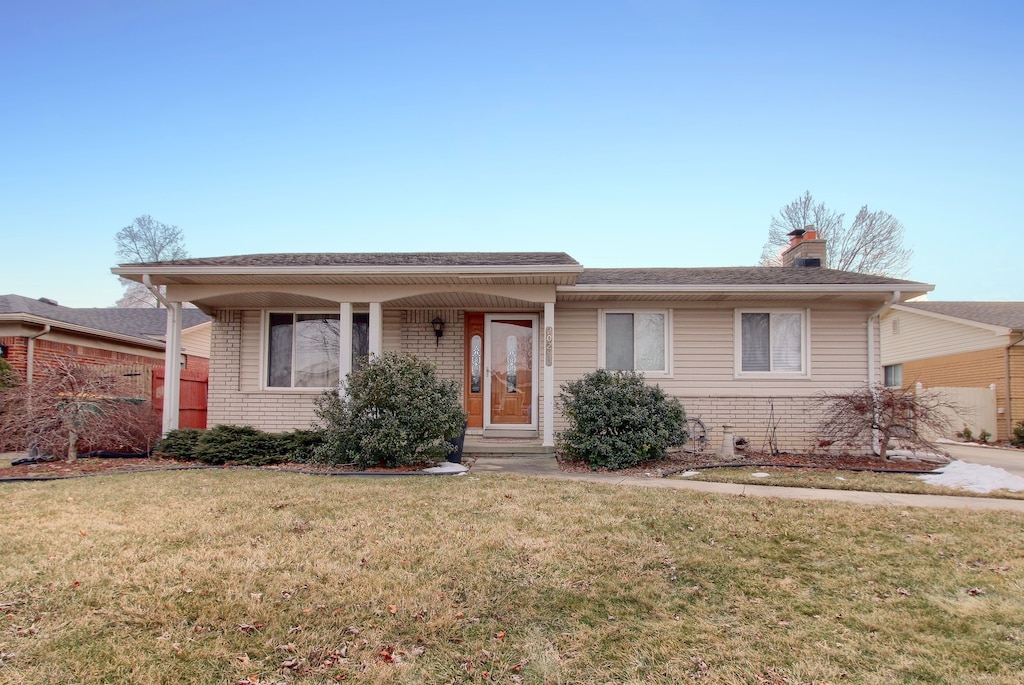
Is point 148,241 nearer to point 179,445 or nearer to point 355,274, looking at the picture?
point 179,445

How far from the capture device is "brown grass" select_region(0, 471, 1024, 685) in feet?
9.50

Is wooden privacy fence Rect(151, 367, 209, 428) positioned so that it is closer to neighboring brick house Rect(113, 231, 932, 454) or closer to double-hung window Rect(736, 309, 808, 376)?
neighboring brick house Rect(113, 231, 932, 454)

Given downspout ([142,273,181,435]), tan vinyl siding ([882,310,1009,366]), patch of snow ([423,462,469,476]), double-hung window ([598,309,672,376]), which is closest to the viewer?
patch of snow ([423,462,469,476])

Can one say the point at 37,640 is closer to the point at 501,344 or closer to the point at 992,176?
the point at 501,344

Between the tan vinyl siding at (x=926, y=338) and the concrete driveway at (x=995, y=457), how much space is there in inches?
136

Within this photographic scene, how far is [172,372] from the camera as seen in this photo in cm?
1038

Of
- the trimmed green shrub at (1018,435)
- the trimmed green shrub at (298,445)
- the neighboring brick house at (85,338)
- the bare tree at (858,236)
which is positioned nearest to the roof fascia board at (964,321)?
the trimmed green shrub at (1018,435)

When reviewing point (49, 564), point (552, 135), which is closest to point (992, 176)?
point (552, 135)

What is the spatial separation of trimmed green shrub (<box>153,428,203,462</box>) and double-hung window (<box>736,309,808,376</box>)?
9447mm

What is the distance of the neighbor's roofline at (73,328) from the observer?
12248 millimetres

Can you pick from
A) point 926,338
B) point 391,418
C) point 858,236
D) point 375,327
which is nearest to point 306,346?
point 375,327

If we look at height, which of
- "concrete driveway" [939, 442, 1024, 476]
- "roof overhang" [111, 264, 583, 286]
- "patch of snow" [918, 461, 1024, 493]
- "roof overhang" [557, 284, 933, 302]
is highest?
"roof overhang" [111, 264, 583, 286]

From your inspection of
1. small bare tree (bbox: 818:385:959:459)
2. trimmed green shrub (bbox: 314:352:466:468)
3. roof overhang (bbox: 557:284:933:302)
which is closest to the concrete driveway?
small bare tree (bbox: 818:385:959:459)

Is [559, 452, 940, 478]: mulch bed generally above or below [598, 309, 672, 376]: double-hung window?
below
